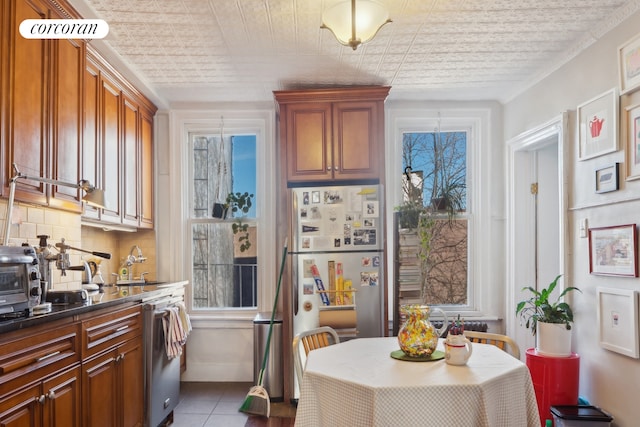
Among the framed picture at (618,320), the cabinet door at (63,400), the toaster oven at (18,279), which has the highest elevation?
the toaster oven at (18,279)

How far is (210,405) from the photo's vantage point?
385cm

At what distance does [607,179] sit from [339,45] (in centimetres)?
187

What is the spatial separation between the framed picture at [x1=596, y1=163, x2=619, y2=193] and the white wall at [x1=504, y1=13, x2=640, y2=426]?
0.11 ft

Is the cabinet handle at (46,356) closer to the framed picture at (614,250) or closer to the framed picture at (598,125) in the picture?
the framed picture at (614,250)

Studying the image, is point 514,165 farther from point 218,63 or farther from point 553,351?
point 218,63

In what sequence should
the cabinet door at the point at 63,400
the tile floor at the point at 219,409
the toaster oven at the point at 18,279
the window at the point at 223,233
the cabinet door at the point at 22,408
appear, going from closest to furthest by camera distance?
the cabinet door at the point at 22,408 < the toaster oven at the point at 18,279 < the cabinet door at the point at 63,400 < the tile floor at the point at 219,409 < the window at the point at 223,233

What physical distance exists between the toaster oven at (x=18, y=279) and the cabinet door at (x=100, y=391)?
49cm

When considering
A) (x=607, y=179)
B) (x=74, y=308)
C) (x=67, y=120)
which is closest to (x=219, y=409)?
(x=74, y=308)

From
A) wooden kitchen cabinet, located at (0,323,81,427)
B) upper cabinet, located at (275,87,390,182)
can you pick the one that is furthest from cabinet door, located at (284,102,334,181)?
wooden kitchen cabinet, located at (0,323,81,427)

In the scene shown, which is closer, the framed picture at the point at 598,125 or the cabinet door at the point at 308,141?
the framed picture at the point at 598,125

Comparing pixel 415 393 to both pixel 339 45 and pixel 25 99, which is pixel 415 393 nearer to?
pixel 25 99

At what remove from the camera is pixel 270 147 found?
4.55m

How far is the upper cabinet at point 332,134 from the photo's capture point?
13.0 feet

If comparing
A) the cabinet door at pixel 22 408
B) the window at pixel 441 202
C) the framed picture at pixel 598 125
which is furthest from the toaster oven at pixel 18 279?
the window at pixel 441 202
